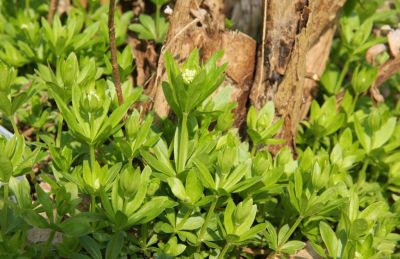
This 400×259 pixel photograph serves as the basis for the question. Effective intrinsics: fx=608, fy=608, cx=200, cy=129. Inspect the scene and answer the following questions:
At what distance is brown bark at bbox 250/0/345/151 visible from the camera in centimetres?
294

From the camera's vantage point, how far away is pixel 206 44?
3.07m

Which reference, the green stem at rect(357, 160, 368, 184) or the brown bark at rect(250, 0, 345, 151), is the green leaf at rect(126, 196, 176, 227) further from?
the green stem at rect(357, 160, 368, 184)

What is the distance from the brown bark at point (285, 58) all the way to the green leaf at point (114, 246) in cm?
110

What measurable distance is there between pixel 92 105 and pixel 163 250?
0.66 metres

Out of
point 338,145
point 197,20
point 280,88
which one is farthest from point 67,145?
point 338,145

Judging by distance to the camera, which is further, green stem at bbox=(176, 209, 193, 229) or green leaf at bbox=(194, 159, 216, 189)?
green stem at bbox=(176, 209, 193, 229)

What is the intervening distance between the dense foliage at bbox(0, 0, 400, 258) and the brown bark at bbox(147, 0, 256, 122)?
0.63ft

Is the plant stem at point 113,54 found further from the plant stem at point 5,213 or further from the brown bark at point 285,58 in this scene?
the brown bark at point 285,58

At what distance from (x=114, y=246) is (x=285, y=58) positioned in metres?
1.28

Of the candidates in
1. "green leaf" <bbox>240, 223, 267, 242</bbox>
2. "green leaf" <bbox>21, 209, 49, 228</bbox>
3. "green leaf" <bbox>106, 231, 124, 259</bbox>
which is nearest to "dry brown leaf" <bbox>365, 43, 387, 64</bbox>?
"green leaf" <bbox>240, 223, 267, 242</bbox>

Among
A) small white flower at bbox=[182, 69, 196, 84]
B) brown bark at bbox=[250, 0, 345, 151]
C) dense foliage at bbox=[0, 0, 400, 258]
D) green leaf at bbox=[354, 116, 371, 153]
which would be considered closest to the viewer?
dense foliage at bbox=[0, 0, 400, 258]

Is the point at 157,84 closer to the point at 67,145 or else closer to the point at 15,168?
the point at 67,145

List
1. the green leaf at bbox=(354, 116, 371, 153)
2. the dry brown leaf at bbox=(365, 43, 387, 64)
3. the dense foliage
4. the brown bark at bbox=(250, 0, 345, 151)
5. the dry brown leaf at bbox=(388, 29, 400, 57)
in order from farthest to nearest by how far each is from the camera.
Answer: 1. the dry brown leaf at bbox=(365, 43, 387, 64)
2. the dry brown leaf at bbox=(388, 29, 400, 57)
3. the green leaf at bbox=(354, 116, 371, 153)
4. the brown bark at bbox=(250, 0, 345, 151)
5. the dense foliage

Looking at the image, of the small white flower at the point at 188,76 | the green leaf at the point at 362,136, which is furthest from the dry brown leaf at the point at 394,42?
the small white flower at the point at 188,76
